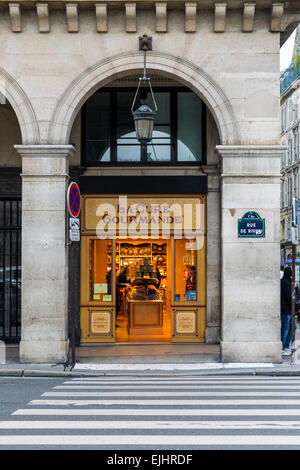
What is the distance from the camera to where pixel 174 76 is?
1354 centimetres

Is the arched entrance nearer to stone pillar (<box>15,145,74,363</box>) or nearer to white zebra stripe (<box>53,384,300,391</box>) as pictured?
stone pillar (<box>15,145,74,363</box>)

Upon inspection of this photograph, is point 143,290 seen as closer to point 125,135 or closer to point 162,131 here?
point 125,135

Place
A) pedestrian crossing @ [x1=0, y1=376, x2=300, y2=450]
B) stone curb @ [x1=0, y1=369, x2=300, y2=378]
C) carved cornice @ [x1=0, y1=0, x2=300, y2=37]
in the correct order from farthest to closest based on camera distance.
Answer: carved cornice @ [x1=0, y1=0, x2=300, y2=37] → stone curb @ [x1=0, y1=369, x2=300, y2=378] → pedestrian crossing @ [x1=0, y1=376, x2=300, y2=450]

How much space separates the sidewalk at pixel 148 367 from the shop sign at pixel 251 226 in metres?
2.66

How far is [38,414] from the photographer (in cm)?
829

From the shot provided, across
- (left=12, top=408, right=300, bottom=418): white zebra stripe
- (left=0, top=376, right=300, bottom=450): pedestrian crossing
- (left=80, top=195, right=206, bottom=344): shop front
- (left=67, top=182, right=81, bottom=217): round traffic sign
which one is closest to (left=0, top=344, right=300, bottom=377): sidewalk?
(left=0, top=376, right=300, bottom=450): pedestrian crossing

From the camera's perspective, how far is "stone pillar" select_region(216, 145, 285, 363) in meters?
13.2

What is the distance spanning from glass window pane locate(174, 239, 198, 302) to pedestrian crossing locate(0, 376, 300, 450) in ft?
17.5

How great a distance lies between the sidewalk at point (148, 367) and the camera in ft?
40.0

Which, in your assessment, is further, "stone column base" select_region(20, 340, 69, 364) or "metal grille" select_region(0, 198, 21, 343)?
"metal grille" select_region(0, 198, 21, 343)

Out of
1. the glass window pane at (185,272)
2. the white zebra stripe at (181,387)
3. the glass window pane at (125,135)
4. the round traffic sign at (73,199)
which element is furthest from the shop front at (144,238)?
the white zebra stripe at (181,387)

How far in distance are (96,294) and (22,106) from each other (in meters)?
5.34

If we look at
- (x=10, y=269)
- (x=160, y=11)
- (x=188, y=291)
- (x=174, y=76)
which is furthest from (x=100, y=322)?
(x=160, y=11)
